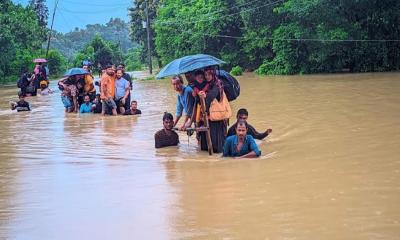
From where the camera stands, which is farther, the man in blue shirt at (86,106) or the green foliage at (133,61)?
the green foliage at (133,61)

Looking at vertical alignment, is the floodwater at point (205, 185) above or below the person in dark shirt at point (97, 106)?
below

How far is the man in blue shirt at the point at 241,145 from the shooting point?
25.8ft

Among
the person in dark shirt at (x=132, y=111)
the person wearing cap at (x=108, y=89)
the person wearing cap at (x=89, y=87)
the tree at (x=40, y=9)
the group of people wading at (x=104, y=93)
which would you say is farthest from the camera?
the tree at (x=40, y=9)

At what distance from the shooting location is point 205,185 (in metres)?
6.38

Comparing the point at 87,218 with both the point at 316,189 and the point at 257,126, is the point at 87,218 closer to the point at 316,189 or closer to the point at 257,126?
the point at 316,189

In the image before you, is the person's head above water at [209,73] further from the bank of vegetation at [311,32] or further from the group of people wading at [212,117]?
the bank of vegetation at [311,32]

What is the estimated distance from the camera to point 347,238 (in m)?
4.31

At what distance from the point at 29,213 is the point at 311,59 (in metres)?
29.0

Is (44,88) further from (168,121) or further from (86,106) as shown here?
(168,121)

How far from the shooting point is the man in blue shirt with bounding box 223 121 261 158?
25.8 feet

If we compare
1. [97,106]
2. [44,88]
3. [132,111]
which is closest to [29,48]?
[44,88]

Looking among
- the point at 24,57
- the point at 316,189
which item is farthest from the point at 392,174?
the point at 24,57

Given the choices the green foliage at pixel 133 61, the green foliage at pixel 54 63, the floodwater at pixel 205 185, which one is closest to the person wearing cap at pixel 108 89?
the floodwater at pixel 205 185

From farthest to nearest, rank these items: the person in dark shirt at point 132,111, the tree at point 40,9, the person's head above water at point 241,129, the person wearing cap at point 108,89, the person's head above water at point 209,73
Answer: the tree at point 40,9 < the person in dark shirt at point 132,111 < the person wearing cap at point 108,89 < the person's head above water at point 209,73 < the person's head above water at point 241,129
